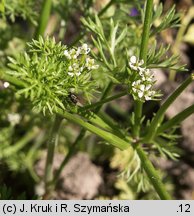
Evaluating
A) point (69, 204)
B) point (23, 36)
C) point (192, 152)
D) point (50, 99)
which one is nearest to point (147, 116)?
point (192, 152)

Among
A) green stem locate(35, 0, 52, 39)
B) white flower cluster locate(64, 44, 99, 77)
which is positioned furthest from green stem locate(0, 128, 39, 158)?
white flower cluster locate(64, 44, 99, 77)

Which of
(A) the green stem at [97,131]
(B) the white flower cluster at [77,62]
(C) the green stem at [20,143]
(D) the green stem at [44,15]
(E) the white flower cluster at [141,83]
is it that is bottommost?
(C) the green stem at [20,143]

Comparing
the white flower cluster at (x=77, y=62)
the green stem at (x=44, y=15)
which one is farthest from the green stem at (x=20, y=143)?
the white flower cluster at (x=77, y=62)

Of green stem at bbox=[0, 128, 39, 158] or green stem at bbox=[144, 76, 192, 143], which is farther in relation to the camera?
green stem at bbox=[0, 128, 39, 158]

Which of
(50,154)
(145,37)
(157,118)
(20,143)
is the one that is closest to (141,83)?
(145,37)

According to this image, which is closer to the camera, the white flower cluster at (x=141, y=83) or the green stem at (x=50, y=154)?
the white flower cluster at (x=141, y=83)

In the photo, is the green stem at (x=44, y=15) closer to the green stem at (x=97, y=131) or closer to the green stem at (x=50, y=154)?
the green stem at (x=50, y=154)

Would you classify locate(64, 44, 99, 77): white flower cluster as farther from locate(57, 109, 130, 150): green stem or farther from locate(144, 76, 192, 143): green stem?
locate(144, 76, 192, 143): green stem

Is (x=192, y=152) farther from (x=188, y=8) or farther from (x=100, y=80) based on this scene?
(x=188, y=8)
